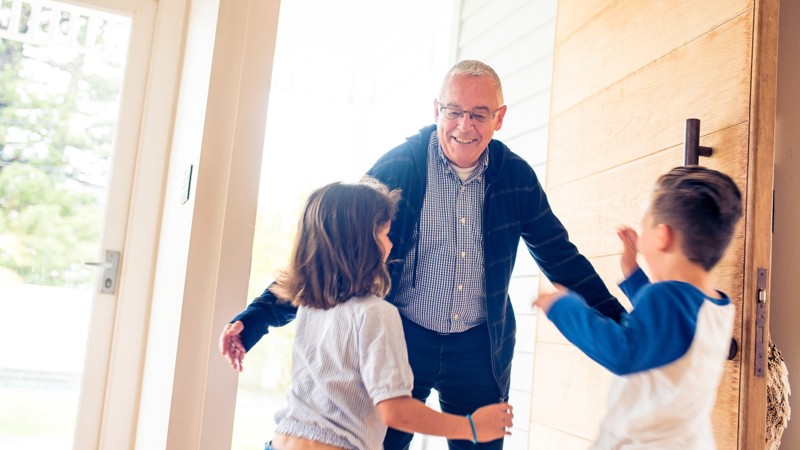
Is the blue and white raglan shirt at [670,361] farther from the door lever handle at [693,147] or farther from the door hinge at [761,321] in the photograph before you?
the door lever handle at [693,147]

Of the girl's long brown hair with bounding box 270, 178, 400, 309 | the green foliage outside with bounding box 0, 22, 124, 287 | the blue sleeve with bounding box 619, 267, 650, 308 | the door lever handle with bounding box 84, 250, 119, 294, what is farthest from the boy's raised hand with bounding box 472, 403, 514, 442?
the green foliage outside with bounding box 0, 22, 124, 287

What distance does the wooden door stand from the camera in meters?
1.61

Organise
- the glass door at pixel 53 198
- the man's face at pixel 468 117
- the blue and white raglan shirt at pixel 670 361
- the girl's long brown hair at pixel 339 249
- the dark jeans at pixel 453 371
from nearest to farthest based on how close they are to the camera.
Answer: the blue and white raglan shirt at pixel 670 361 → the girl's long brown hair at pixel 339 249 → the dark jeans at pixel 453 371 → the man's face at pixel 468 117 → the glass door at pixel 53 198

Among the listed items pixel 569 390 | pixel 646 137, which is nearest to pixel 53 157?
pixel 569 390

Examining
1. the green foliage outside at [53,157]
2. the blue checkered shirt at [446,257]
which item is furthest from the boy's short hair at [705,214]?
the green foliage outside at [53,157]

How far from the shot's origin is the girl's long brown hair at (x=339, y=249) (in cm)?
156

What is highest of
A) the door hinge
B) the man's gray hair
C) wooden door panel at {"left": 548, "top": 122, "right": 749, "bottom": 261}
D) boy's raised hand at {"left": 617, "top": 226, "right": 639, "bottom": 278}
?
the man's gray hair

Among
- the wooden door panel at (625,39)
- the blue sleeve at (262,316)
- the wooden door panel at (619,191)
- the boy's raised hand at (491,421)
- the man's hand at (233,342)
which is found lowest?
the boy's raised hand at (491,421)

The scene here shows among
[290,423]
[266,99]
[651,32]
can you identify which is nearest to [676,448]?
[290,423]

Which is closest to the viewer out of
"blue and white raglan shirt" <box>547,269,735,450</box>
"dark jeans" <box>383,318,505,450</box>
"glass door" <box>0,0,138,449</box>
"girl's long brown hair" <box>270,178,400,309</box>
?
"blue and white raglan shirt" <box>547,269,735,450</box>

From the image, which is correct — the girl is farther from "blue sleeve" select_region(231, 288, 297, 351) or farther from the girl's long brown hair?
"blue sleeve" select_region(231, 288, 297, 351)

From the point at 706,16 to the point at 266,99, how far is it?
1.22 meters

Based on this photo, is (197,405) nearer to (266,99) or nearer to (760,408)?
(266,99)

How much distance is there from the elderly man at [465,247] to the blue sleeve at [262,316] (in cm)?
4
